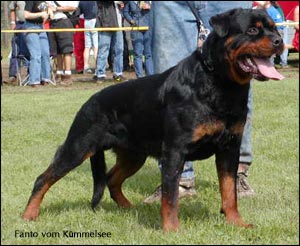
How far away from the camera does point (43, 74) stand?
14109 mm

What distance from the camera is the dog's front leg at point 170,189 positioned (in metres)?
3.71

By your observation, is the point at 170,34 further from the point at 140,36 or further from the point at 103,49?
the point at 140,36

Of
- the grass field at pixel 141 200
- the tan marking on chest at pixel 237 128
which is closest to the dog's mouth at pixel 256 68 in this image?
the tan marking on chest at pixel 237 128

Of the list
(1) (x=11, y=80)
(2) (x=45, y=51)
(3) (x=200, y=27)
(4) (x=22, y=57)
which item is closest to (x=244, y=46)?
(3) (x=200, y=27)

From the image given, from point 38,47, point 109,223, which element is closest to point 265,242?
point 109,223

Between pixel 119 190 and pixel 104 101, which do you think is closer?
pixel 104 101

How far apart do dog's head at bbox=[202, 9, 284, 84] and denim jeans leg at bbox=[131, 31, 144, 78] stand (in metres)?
10.8

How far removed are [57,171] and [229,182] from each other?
1.19 metres

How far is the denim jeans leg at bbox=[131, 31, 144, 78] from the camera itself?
47.3ft

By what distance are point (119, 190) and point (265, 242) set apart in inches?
56.0

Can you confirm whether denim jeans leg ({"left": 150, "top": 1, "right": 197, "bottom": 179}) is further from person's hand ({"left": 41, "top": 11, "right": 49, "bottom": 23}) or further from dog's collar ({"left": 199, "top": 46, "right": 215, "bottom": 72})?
person's hand ({"left": 41, "top": 11, "right": 49, "bottom": 23})

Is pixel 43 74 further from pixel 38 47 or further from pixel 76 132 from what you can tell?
pixel 76 132

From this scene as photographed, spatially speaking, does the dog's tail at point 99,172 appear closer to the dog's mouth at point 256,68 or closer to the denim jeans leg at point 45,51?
the dog's mouth at point 256,68

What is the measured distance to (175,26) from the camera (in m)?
4.61
